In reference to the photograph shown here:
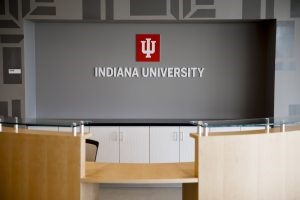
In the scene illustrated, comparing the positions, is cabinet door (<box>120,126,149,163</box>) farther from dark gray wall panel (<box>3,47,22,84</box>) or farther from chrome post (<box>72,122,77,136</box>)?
chrome post (<box>72,122,77,136</box>)

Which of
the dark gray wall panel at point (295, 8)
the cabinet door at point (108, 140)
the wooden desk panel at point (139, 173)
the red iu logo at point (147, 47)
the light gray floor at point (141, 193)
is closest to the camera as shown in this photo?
the wooden desk panel at point (139, 173)

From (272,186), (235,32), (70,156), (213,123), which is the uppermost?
(235,32)

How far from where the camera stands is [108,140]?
5867mm

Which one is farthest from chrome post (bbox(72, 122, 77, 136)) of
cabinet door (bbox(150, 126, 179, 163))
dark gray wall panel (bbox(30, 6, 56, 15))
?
dark gray wall panel (bbox(30, 6, 56, 15))

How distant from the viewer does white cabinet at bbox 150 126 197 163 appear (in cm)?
582

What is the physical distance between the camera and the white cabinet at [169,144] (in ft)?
19.1

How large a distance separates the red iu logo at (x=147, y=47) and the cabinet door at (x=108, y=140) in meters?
1.27

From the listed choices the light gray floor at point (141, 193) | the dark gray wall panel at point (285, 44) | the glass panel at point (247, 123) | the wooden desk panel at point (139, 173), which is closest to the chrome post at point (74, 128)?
the wooden desk panel at point (139, 173)

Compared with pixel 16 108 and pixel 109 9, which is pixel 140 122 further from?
pixel 16 108

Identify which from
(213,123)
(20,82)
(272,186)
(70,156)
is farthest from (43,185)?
(20,82)

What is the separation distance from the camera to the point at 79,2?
5797 mm

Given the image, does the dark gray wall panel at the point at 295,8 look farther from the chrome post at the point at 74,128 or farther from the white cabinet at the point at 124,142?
the chrome post at the point at 74,128

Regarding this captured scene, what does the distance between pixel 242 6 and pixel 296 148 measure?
3033 mm

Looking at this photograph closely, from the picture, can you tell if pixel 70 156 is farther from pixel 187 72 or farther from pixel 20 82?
pixel 187 72
